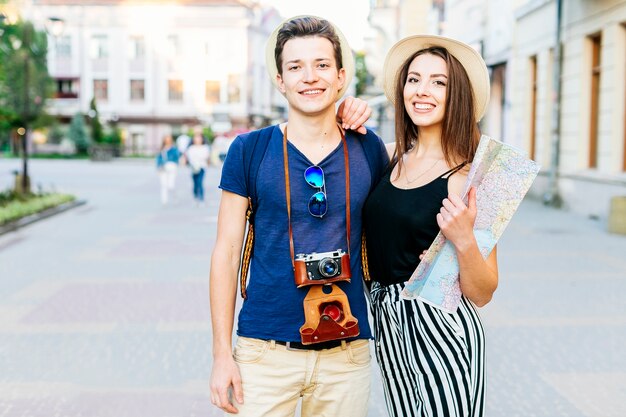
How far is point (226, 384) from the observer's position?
248 centimetres

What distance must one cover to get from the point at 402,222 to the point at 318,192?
285 mm

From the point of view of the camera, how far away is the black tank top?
254 cm

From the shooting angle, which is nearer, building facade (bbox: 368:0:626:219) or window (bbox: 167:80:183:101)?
building facade (bbox: 368:0:626:219)

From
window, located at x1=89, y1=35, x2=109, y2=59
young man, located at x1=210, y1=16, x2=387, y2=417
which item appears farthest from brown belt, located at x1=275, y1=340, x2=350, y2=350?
window, located at x1=89, y1=35, x2=109, y2=59

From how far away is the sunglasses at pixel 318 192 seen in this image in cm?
250

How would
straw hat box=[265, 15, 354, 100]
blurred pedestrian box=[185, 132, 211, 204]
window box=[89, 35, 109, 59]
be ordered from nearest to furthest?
straw hat box=[265, 15, 354, 100], blurred pedestrian box=[185, 132, 211, 204], window box=[89, 35, 109, 59]

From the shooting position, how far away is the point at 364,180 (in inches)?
104

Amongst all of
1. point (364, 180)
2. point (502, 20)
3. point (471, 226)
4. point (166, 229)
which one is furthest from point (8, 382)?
point (502, 20)

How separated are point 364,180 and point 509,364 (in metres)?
3.38

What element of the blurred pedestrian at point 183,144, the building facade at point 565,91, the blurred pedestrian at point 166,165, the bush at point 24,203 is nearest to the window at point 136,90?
the building facade at point 565,91

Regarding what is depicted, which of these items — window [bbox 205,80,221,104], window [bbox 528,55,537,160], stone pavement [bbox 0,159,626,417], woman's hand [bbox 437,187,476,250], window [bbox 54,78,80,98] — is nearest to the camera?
woman's hand [bbox 437,187,476,250]

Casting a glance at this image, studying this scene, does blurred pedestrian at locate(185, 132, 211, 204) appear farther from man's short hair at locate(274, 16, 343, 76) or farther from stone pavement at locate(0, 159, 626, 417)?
man's short hair at locate(274, 16, 343, 76)

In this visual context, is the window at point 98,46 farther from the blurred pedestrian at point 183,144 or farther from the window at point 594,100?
the window at point 594,100

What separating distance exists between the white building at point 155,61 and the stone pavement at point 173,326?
160 feet
